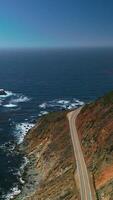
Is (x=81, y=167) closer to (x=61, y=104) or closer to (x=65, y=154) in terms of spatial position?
(x=65, y=154)

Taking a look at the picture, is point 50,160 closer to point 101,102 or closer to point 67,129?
point 67,129

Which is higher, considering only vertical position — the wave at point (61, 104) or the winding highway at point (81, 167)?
the winding highway at point (81, 167)

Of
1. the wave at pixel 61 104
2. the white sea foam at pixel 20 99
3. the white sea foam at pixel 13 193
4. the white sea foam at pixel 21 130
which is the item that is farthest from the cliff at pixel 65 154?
the white sea foam at pixel 20 99

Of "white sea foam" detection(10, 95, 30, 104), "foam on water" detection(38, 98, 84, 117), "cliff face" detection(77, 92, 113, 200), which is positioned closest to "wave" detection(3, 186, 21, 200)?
"cliff face" detection(77, 92, 113, 200)

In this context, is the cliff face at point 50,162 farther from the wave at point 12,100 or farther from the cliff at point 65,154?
the wave at point 12,100

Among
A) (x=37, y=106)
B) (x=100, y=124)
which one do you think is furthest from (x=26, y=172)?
(x=37, y=106)

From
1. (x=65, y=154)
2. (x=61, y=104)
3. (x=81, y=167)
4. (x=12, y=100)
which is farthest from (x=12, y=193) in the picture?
(x=12, y=100)

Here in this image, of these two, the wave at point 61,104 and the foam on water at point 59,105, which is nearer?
the foam on water at point 59,105
